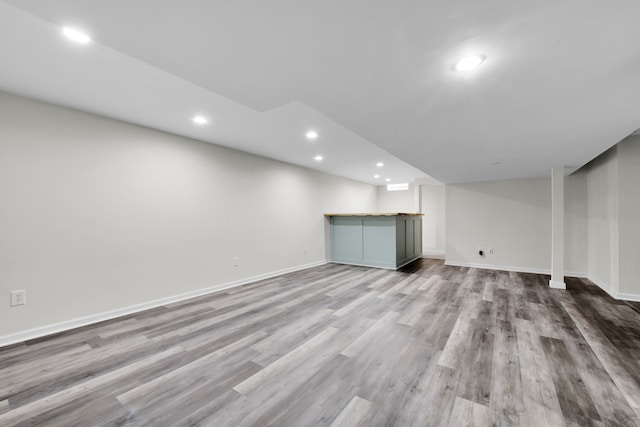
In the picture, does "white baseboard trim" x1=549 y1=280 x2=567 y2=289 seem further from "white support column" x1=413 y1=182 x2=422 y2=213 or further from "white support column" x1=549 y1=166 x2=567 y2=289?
"white support column" x1=413 y1=182 x2=422 y2=213

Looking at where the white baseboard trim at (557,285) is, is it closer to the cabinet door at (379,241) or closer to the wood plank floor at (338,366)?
the wood plank floor at (338,366)

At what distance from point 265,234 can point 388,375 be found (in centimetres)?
340

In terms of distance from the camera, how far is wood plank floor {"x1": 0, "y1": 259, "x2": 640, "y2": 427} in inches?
57.5

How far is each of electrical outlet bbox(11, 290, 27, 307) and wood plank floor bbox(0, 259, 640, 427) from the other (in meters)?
0.39

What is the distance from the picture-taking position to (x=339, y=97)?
1.81m

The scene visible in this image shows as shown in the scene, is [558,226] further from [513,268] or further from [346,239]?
[346,239]

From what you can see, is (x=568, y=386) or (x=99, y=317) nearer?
(x=568, y=386)

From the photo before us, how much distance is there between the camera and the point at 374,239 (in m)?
5.65

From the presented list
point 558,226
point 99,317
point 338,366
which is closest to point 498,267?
point 558,226

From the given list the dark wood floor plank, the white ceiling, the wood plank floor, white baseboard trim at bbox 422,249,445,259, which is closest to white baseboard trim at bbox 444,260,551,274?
white baseboard trim at bbox 422,249,445,259

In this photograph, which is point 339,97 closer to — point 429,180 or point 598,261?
point 598,261

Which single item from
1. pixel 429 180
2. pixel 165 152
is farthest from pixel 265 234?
pixel 429 180

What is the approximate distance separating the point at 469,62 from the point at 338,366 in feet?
7.17

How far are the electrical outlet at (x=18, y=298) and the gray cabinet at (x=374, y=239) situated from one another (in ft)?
16.3
